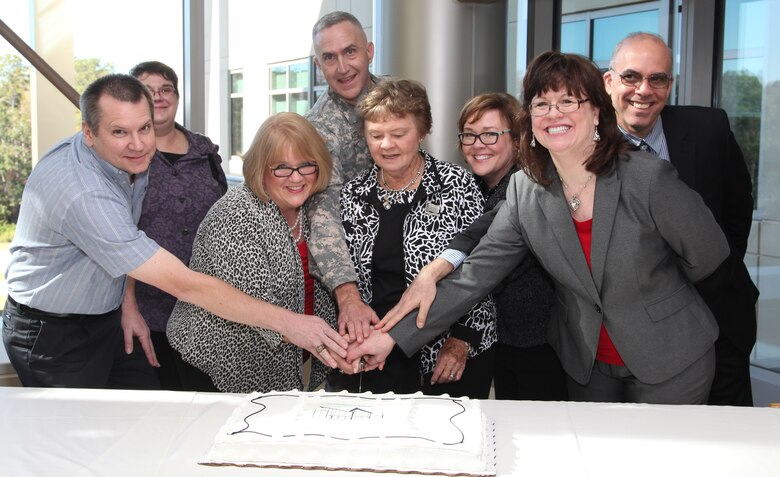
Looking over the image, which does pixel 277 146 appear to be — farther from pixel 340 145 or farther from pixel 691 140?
pixel 691 140

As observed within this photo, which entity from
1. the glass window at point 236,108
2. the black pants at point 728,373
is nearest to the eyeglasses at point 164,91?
the black pants at point 728,373

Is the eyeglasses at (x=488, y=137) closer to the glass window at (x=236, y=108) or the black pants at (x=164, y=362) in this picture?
the black pants at (x=164, y=362)

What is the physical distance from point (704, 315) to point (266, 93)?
8.69 meters

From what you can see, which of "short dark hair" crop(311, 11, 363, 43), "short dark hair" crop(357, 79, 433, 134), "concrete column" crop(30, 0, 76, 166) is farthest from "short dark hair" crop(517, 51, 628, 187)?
"concrete column" crop(30, 0, 76, 166)

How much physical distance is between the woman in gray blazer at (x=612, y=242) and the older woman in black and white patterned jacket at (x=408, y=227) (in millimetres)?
313

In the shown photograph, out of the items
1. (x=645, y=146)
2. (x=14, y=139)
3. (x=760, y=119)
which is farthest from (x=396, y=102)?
(x=14, y=139)

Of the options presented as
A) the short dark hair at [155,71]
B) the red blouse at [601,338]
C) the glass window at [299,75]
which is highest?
the glass window at [299,75]

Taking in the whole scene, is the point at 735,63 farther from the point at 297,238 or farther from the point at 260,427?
the point at 260,427

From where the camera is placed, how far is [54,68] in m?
4.01

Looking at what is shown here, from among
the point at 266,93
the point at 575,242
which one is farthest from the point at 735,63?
the point at 266,93

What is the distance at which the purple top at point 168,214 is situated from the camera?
2711 millimetres

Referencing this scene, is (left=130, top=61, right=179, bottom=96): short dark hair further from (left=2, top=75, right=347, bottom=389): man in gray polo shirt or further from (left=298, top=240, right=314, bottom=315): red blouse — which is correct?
(left=298, top=240, right=314, bottom=315): red blouse

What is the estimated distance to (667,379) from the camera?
200cm

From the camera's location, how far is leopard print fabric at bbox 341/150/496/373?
7.58 ft
